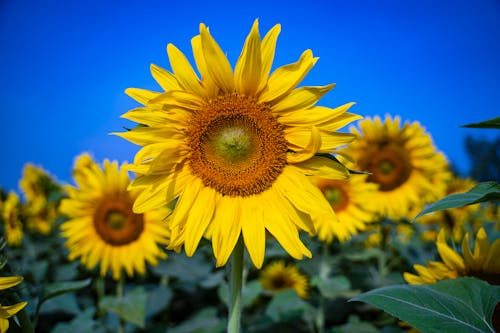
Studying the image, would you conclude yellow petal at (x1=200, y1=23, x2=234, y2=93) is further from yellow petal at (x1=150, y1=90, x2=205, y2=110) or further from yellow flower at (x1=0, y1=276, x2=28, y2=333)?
yellow flower at (x1=0, y1=276, x2=28, y2=333)

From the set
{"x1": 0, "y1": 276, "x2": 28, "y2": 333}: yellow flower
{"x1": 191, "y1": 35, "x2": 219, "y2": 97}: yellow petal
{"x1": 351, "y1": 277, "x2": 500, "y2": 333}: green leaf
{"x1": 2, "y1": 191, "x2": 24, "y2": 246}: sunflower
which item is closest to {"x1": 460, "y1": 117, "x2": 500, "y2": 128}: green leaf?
{"x1": 351, "y1": 277, "x2": 500, "y2": 333}: green leaf

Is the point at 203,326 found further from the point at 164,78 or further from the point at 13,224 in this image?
the point at 13,224

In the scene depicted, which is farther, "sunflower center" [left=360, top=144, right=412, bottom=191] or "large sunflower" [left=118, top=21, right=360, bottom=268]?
"sunflower center" [left=360, top=144, right=412, bottom=191]

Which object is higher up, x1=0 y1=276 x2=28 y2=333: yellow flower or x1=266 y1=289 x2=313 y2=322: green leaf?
x1=0 y1=276 x2=28 y2=333: yellow flower

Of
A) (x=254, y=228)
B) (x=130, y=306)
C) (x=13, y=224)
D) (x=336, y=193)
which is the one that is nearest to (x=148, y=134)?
(x=254, y=228)

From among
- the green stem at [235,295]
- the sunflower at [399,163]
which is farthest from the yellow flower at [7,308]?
the sunflower at [399,163]
